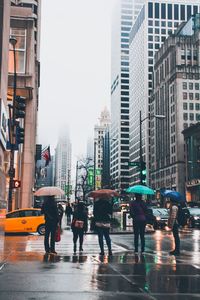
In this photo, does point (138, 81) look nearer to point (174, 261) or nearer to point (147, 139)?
point (147, 139)

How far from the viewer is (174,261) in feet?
39.5

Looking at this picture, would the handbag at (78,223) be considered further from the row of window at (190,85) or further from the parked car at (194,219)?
the row of window at (190,85)

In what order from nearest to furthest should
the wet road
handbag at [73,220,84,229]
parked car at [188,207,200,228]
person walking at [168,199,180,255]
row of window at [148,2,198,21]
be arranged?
the wet road, person walking at [168,199,180,255], handbag at [73,220,84,229], parked car at [188,207,200,228], row of window at [148,2,198,21]

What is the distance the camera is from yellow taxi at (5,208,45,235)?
1019 inches

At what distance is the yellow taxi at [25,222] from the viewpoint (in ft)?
84.9

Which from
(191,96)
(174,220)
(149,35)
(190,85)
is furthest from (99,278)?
(149,35)

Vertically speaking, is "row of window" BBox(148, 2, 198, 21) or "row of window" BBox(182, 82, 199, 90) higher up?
"row of window" BBox(148, 2, 198, 21)

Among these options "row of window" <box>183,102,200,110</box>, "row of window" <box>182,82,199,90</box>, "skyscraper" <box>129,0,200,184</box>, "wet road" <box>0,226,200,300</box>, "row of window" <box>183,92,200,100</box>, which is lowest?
"wet road" <box>0,226,200,300</box>

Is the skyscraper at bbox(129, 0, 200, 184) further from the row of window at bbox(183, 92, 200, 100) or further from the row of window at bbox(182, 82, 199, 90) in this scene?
the row of window at bbox(183, 92, 200, 100)

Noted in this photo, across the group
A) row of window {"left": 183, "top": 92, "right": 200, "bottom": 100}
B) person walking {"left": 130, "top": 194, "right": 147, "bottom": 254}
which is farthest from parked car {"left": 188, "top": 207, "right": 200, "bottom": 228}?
row of window {"left": 183, "top": 92, "right": 200, "bottom": 100}

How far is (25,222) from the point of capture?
26.0 metres

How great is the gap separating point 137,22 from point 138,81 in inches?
1071

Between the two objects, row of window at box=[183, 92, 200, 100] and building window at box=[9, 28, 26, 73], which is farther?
row of window at box=[183, 92, 200, 100]

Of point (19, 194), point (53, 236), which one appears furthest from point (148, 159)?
point (53, 236)
